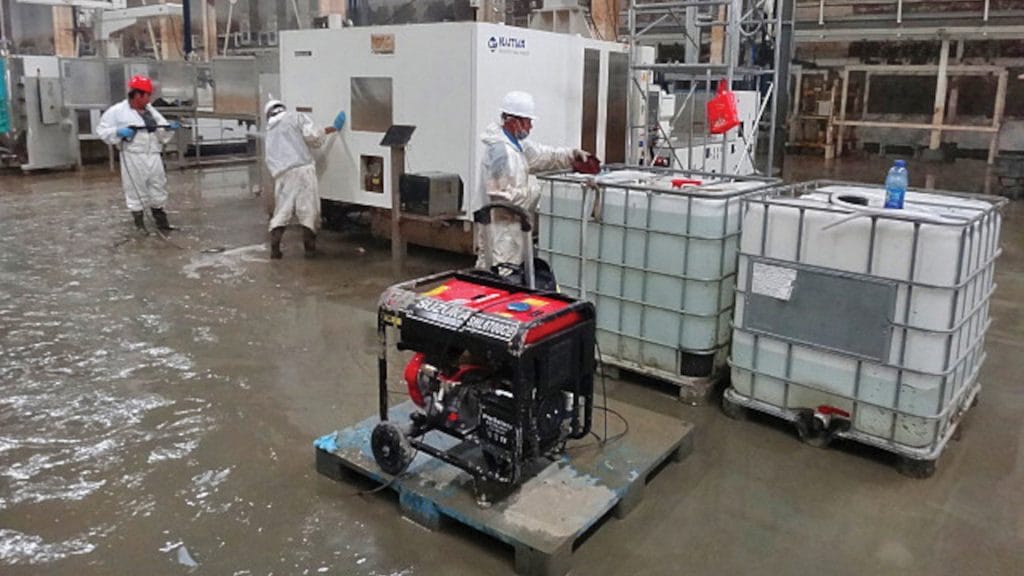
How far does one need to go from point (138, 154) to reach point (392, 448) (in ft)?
17.0

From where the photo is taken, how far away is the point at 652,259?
3412mm

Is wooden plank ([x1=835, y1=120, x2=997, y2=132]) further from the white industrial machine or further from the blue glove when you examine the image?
the blue glove

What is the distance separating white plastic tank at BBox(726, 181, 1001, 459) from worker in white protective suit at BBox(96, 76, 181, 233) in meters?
5.34

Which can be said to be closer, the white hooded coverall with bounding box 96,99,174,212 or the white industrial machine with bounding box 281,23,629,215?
the white industrial machine with bounding box 281,23,629,215

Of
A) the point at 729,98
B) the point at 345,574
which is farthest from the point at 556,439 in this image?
the point at 729,98

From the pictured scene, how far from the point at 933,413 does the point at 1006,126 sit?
11140 millimetres

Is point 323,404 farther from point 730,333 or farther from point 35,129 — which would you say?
point 35,129

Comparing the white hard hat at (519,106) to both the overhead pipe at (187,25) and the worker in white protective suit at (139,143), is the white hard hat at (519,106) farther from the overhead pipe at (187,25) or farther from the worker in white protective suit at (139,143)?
the overhead pipe at (187,25)

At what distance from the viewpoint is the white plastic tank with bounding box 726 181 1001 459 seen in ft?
8.78

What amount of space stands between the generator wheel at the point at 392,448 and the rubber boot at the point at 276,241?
3.64m

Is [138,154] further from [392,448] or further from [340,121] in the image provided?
[392,448]

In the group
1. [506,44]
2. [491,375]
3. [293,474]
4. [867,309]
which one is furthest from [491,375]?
[506,44]

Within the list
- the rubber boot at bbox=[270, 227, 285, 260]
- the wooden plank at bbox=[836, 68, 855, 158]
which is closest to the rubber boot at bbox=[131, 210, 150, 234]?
the rubber boot at bbox=[270, 227, 285, 260]

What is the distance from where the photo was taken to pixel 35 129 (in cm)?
1002
